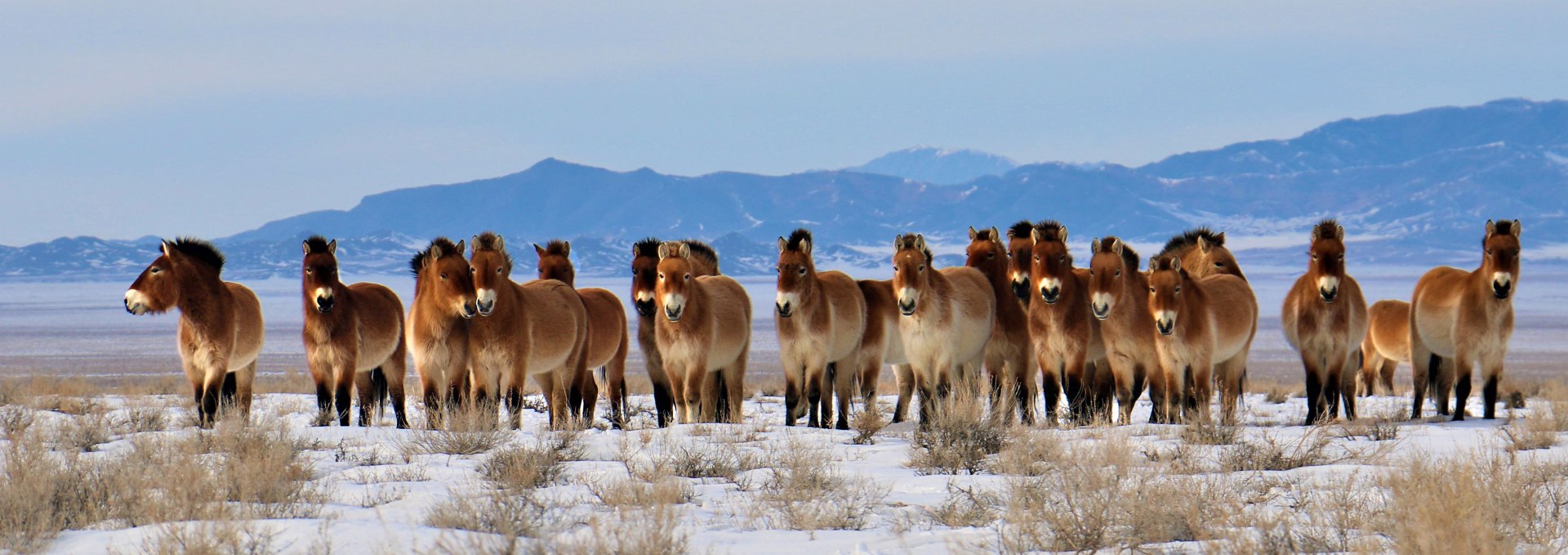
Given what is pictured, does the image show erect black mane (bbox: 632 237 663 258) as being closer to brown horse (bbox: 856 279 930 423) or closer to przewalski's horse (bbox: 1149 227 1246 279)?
brown horse (bbox: 856 279 930 423)

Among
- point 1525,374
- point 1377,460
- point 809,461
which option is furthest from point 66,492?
point 1525,374

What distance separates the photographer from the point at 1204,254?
48.1 feet

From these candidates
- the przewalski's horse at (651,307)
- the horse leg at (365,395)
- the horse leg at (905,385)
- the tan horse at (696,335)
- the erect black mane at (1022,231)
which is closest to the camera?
the tan horse at (696,335)

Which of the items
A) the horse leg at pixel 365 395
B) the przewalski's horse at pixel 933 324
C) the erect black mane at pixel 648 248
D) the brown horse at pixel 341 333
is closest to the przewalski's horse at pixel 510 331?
the erect black mane at pixel 648 248

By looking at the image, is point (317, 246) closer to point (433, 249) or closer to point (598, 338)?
point (433, 249)

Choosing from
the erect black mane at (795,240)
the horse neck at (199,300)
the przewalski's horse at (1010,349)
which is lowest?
the przewalski's horse at (1010,349)

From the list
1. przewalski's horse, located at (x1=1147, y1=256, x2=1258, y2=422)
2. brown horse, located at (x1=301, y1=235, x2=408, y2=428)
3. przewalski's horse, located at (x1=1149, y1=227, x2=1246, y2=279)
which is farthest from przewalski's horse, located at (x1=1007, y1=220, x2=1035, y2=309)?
brown horse, located at (x1=301, y1=235, x2=408, y2=428)

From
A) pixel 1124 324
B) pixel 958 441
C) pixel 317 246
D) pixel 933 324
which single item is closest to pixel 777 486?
pixel 958 441

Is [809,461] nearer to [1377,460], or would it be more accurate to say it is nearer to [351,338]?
[1377,460]

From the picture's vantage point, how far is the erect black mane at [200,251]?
466 inches

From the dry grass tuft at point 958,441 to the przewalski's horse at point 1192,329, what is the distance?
2265mm

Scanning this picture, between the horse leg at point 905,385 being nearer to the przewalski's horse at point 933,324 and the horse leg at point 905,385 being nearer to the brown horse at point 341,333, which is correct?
the przewalski's horse at point 933,324

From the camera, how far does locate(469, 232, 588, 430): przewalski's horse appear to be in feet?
36.8

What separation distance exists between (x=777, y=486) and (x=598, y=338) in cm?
593
